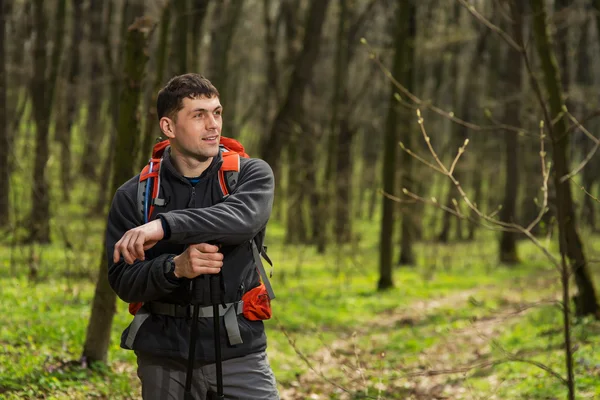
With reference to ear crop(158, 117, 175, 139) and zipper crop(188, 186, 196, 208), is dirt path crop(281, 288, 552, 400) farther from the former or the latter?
ear crop(158, 117, 175, 139)

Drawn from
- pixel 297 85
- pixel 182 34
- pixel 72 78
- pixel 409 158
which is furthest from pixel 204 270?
pixel 72 78

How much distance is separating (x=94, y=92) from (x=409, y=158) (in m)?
12.1

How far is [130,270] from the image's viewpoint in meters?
3.10

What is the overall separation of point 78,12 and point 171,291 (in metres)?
20.4

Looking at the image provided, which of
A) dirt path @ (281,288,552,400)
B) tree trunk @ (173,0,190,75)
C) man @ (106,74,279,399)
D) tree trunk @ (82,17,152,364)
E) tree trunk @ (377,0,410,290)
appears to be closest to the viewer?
man @ (106,74,279,399)

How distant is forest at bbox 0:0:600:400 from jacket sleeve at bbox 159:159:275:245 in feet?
3.88

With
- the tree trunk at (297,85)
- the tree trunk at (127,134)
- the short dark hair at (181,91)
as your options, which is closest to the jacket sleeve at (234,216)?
the short dark hair at (181,91)

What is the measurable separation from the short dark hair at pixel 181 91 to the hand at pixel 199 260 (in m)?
0.61

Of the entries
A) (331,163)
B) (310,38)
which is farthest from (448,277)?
(310,38)

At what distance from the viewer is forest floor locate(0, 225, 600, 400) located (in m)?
6.36

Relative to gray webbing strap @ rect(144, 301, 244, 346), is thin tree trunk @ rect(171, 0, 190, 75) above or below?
above

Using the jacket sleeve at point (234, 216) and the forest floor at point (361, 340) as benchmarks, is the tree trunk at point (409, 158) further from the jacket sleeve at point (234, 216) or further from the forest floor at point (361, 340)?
the jacket sleeve at point (234, 216)

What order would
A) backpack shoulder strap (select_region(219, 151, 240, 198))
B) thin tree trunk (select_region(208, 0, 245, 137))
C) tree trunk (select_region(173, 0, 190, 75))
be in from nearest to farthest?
backpack shoulder strap (select_region(219, 151, 240, 198))
tree trunk (select_region(173, 0, 190, 75))
thin tree trunk (select_region(208, 0, 245, 137))

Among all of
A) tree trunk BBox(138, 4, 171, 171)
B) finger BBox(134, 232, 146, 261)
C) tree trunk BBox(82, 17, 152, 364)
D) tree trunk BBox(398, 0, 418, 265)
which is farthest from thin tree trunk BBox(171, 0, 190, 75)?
finger BBox(134, 232, 146, 261)
